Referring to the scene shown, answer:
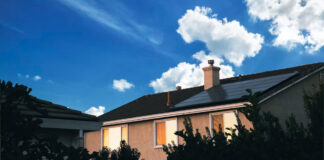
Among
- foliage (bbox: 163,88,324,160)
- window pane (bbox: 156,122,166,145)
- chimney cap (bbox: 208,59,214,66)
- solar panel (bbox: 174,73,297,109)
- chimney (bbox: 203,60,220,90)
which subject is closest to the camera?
foliage (bbox: 163,88,324,160)

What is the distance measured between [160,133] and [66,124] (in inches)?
597

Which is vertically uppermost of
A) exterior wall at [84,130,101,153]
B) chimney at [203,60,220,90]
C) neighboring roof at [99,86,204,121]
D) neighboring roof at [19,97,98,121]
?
chimney at [203,60,220,90]

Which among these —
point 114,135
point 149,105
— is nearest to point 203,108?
point 149,105

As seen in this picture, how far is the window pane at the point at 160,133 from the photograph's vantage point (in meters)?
24.9

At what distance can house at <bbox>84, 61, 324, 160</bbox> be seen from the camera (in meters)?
21.4

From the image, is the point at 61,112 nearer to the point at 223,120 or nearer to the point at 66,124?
the point at 66,124

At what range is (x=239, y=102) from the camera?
20.6 meters

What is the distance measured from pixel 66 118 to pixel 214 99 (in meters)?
13.2

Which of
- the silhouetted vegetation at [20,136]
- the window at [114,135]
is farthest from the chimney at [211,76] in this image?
the silhouetted vegetation at [20,136]

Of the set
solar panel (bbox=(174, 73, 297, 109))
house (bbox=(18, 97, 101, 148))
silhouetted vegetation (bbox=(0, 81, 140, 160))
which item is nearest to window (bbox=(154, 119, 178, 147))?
solar panel (bbox=(174, 73, 297, 109))

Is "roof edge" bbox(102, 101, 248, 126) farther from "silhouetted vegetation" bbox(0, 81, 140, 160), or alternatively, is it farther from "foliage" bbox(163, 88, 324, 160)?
"silhouetted vegetation" bbox(0, 81, 140, 160)

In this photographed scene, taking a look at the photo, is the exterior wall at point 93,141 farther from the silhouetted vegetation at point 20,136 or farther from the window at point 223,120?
the silhouetted vegetation at point 20,136

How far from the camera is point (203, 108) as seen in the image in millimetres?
22109

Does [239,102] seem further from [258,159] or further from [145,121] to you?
[258,159]
